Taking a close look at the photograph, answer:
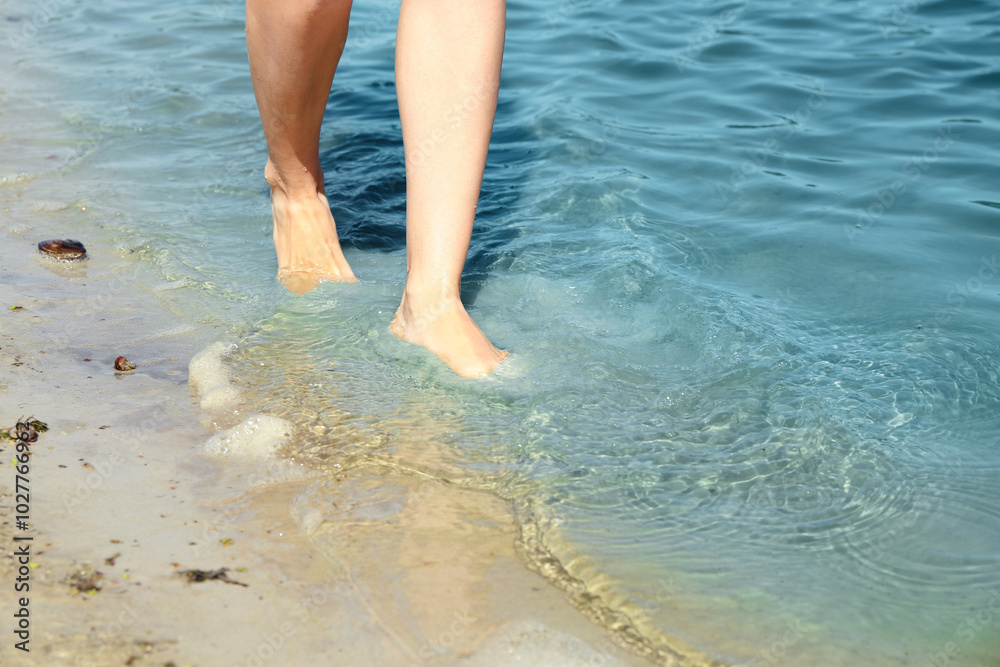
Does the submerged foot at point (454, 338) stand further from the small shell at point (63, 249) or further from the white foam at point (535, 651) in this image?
the small shell at point (63, 249)

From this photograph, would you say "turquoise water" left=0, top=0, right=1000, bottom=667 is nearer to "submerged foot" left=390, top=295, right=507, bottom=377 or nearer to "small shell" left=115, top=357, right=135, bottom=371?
"submerged foot" left=390, top=295, right=507, bottom=377

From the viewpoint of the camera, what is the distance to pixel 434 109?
1.92m

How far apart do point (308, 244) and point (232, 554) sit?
4.16 ft

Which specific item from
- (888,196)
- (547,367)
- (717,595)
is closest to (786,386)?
(547,367)

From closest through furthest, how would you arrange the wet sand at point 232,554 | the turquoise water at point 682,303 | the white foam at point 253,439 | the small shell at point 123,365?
the wet sand at point 232,554 → the turquoise water at point 682,303 → the white foam at point 253,439 → the small shell at point 123,365

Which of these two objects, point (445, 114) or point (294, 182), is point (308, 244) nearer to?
point (294, 182)

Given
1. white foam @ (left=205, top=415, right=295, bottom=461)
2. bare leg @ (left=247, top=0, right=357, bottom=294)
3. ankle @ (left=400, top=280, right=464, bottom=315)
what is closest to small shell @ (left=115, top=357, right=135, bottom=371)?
white foam @ (left=205, top=415, right=295, bottom=461)

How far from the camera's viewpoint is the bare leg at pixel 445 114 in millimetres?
1904

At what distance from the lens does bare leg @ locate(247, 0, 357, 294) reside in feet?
7.01

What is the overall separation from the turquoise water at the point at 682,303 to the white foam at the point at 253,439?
68 mm

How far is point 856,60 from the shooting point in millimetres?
4812

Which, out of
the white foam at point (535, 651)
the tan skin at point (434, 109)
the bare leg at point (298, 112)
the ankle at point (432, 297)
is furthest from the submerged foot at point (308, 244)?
the white foam at point (535, 651)

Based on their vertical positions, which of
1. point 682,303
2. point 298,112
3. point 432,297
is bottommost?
point 682,303

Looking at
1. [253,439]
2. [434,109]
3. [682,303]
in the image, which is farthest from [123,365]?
[682,303]
